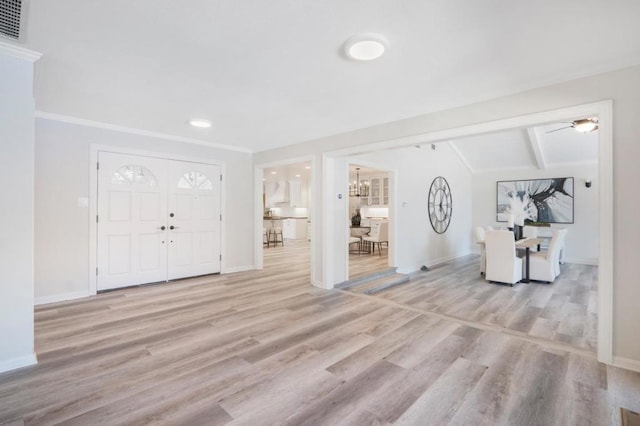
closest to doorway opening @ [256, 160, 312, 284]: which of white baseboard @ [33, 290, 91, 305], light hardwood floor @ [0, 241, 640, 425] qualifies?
white baseboard @ [33, 290, 91, 305]

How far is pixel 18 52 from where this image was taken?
2209 millimetres

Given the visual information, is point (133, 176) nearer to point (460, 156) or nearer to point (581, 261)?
point (460, 156)

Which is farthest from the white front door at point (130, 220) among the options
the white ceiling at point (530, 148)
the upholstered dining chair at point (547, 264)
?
the upholstered dining chair at point (547, 264)

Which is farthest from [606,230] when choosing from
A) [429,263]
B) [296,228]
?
[296,228]

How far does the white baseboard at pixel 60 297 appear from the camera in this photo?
3732mm

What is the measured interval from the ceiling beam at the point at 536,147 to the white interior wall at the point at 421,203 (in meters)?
1.74

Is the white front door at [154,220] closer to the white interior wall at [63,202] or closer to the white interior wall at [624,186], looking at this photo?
the white interior wall at [63,202]

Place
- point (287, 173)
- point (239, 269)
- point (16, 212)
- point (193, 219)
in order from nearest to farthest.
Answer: point (16, 212)
point (193, 219)
point (239, 269)
point (287, 173)

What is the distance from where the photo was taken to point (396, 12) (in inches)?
70.2

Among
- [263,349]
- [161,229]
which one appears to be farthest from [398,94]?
[161,229]

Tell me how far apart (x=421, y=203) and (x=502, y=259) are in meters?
2.03

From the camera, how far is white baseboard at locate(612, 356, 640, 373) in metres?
2.27

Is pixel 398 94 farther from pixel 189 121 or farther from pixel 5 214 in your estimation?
pixel 5 214

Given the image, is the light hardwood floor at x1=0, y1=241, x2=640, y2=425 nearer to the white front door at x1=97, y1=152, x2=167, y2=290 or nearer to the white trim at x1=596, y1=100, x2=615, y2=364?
the white trim at x1=596, y1=100, x2=615, y2=364
